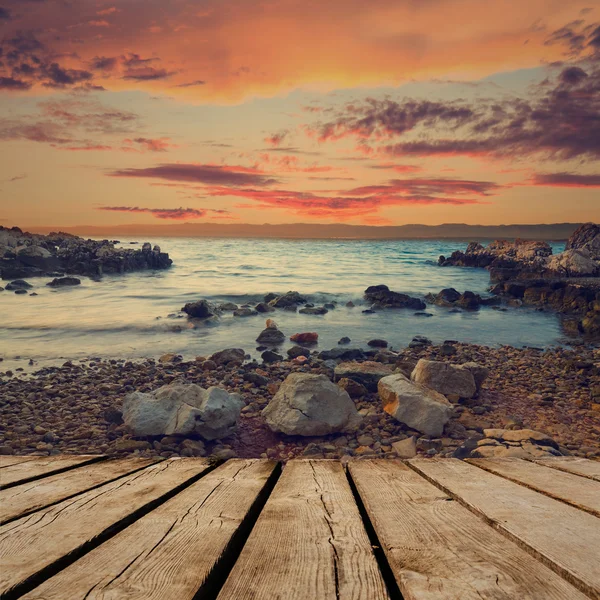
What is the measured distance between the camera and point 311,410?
20.1 ft

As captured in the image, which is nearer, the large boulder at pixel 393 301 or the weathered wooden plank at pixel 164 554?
the weathered wooden plank at pixel 164 554

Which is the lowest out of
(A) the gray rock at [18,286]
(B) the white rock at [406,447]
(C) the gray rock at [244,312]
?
(C) the gray rock at [244,312]

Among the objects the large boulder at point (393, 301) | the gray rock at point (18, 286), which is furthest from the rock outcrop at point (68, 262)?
the large boulder at point (393, 301)

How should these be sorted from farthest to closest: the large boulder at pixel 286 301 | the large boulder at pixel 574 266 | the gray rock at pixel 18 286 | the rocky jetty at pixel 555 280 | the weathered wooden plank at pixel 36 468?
the large boulder at pixel 574 266
the gray rock at pixel 18 286
the large boulder at pixel 286 301
the rocky jetty at pixel 555 280
the weathered wooden plank at pixel 36 468

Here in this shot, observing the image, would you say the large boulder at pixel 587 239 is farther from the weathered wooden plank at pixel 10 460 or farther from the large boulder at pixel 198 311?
the weathered wooden plank at pixel 10 460

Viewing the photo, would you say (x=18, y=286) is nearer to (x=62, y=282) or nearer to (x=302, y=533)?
(x=62, y=282)

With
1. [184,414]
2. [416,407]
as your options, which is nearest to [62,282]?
[184,414]

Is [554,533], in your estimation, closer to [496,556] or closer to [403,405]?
[496,556]

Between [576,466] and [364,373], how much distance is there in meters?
5.92

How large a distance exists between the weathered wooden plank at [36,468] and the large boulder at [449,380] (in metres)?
6.24

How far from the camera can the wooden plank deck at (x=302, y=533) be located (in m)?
1.13

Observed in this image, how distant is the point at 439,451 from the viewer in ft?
19.0

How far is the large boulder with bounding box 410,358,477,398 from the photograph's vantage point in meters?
7.71

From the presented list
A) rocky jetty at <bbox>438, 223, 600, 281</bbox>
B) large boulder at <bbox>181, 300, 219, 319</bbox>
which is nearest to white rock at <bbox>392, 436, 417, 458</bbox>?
large boulder at <bbox>181, 300, 219, 319</bbox>
